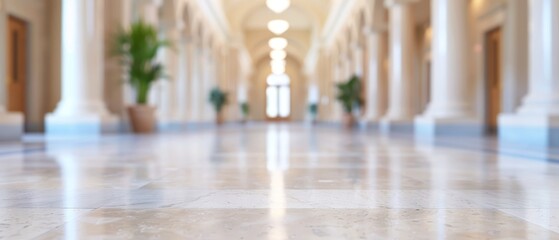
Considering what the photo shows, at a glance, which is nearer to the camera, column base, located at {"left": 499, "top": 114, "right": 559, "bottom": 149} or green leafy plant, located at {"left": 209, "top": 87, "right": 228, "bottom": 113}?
column base, located at {"left": 499, "top": 114, "right": 559, "bottom": 149}

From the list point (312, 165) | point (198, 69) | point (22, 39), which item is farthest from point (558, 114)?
point (198, 69)

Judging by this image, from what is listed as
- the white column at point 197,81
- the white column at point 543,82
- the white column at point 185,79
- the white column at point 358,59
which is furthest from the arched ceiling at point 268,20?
the white column at point 543,82

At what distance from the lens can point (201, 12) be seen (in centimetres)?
2208

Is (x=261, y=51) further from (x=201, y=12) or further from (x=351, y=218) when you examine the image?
(x=351, y=218)

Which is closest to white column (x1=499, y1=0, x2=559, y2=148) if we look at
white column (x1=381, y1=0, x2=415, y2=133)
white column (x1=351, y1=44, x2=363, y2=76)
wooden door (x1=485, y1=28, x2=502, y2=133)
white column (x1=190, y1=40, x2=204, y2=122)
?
white column (x1=381, y1=0, x2=415, y2=133)

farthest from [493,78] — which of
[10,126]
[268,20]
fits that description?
[268,20]

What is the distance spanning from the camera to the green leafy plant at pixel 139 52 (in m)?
10.1

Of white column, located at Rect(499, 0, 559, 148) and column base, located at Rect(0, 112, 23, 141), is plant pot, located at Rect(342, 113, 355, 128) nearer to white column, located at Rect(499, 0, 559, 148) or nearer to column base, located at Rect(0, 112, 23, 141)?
white column, located at Rect(499, 0, 559, 148)

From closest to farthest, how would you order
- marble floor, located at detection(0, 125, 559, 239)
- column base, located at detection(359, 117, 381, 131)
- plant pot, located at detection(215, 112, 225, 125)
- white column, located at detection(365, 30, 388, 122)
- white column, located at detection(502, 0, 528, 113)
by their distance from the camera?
1. marble floor, located at detection(0, 125, 559, 239)
2. white column, located at detection(502, 0, 528, 113)
3. column base, located at detection(359, 117, 381, 131)
4. white column, located at detection(365, 30, 388, 122)
5. plant pot, located at detection(215, 112, 225, 125)

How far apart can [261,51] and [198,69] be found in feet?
83.4

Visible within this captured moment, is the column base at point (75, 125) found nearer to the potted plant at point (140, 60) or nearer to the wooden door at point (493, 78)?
the potted plant at point (140, 60)

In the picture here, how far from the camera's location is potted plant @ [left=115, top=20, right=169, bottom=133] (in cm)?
1015

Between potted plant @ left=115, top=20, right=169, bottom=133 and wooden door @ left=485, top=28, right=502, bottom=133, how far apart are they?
921 centimetres

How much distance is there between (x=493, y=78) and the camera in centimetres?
1343
